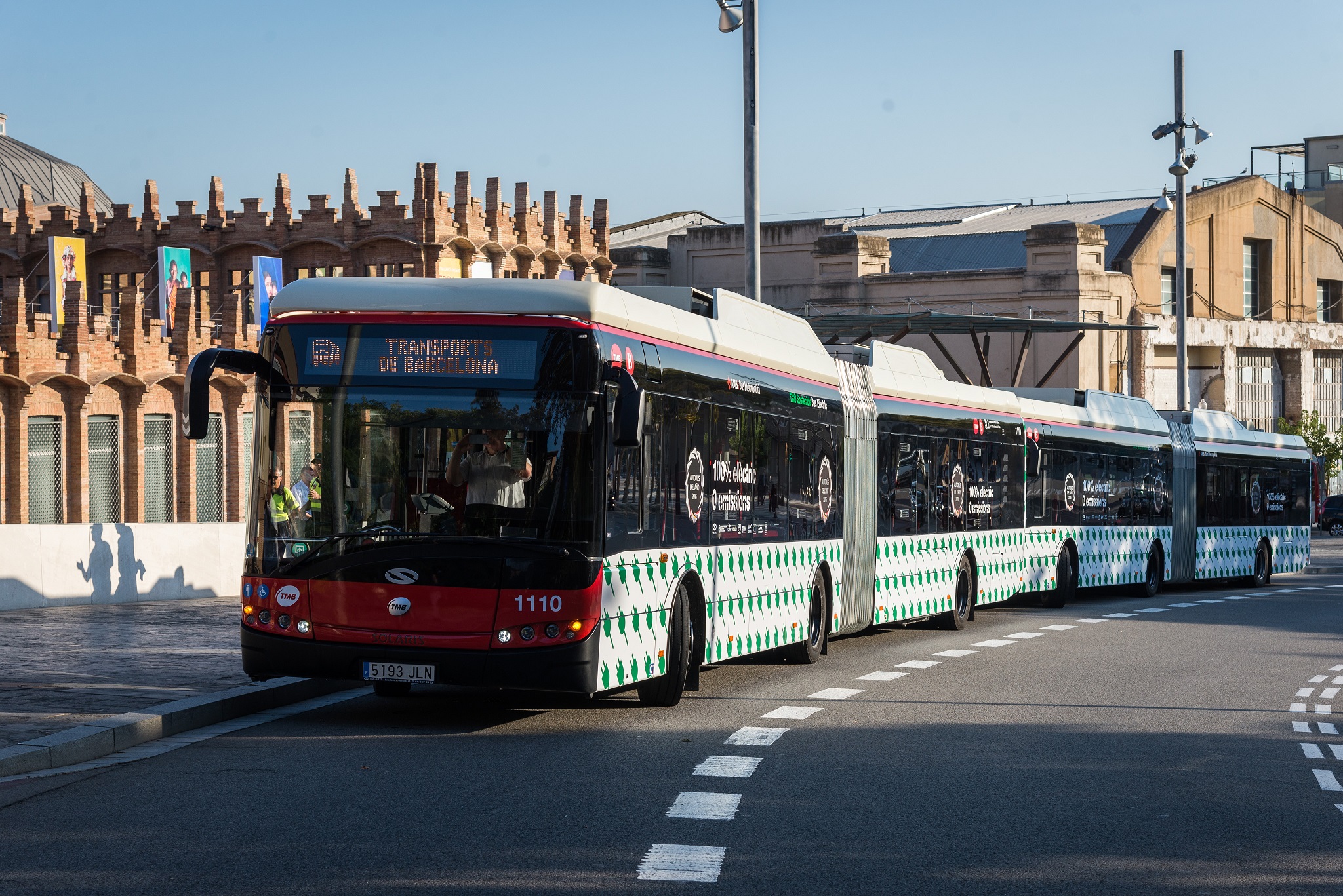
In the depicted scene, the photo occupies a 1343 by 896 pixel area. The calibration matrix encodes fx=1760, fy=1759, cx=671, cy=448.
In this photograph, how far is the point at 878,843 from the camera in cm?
779

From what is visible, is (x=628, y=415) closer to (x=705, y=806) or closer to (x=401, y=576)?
(x=401, y=576)

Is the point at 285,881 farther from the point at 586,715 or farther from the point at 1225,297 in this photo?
the point at 1225,297

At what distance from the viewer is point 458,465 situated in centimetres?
1074

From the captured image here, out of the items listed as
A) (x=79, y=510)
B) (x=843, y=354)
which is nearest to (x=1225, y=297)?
(x=79, y=510)

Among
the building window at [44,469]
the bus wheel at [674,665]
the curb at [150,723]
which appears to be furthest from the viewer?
the building window at [44,469]

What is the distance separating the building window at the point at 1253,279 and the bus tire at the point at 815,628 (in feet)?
188

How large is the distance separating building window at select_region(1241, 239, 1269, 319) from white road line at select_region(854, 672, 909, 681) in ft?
191

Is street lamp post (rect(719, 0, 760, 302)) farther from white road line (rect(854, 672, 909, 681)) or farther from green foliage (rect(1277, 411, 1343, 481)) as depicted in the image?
green foliage (rect(1277, 411, 1343, 481))

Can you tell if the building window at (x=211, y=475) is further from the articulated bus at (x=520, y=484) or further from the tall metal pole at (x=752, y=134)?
the articulated bus at (x=520, y=484)

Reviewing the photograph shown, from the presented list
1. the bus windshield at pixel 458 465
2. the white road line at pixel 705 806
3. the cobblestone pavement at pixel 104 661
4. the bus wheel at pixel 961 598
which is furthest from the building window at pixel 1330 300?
the white road line at pixel 705 806

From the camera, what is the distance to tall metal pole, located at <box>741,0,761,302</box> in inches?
920

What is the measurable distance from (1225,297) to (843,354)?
53.1 meters

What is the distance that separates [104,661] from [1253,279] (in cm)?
6326

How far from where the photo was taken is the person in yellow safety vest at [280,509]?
1099 centimetres
